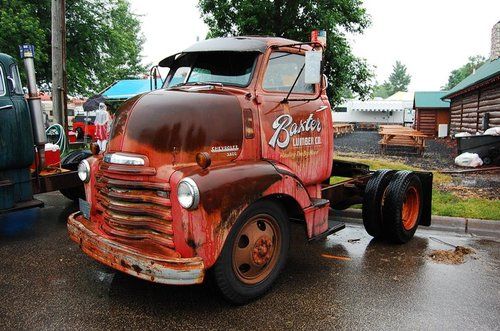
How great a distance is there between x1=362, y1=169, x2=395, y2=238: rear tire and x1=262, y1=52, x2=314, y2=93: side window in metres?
1.55

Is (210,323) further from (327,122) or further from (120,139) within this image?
(327,122)

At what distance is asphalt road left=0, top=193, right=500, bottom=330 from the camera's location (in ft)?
11.2

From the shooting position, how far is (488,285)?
13.8 feet

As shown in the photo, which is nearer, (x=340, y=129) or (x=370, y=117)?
(x=340, y=129)

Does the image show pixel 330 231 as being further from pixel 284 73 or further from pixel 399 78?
pixel 399 78

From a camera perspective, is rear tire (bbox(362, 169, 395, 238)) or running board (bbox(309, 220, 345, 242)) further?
rear tire (bbox(362, 169, 395, 238))

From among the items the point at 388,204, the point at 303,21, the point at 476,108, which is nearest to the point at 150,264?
the point at 388,204

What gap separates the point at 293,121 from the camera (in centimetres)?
439

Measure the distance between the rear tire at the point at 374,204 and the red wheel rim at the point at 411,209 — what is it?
530mm

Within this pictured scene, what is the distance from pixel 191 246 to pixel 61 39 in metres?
8.74

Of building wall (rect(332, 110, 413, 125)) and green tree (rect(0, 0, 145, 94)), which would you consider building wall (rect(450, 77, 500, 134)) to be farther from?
building wall (rect(332, 110, 413, 125))

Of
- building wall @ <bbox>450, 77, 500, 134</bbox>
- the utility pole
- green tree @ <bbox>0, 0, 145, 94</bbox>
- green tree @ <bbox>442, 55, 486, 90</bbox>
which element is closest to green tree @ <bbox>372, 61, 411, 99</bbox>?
green tree @ <bbox>442, 55, 486, 90</bbox>

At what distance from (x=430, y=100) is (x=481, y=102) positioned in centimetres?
1634

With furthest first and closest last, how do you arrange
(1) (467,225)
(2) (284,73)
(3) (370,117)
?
(3) (370,117) < (1) (467,225) < (2) (284,73)
